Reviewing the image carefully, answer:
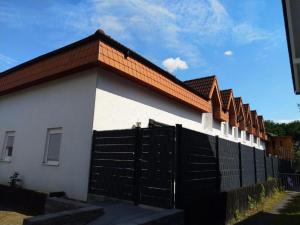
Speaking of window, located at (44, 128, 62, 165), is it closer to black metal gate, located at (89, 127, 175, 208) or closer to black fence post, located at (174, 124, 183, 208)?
black metal gate, located at (89, 127, 175, 208)

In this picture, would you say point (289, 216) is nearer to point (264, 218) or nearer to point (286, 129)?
point (264, 218)

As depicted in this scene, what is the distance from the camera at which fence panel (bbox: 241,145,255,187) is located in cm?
1106

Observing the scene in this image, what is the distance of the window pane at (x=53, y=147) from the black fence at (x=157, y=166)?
73.9 inches

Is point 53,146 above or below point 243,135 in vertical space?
below

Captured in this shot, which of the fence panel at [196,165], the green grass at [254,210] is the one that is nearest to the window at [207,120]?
the green grass at [254,210]

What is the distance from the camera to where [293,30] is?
21.7ft

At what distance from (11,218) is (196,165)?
16.8 feet

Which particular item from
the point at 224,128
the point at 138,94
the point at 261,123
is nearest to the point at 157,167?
the point at 138,94

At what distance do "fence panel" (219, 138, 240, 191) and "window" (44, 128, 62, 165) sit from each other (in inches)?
211

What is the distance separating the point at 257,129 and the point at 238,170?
2378 centimetres

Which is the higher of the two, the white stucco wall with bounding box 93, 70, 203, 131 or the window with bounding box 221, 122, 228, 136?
the window with bounding box 221, 122, 228, 136

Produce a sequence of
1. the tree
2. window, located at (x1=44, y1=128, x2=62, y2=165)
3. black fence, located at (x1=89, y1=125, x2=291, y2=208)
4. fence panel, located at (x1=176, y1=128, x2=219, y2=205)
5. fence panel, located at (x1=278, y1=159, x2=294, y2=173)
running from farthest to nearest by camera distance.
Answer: the tree
fence panel, located at (x1=278, y1=159, x2=294, y2=173)
window, located at (x1=44, y1=128, x2=62, y2=165)
fence panel, located at (x1=176, y1=128, x2=219, y2=205)
black fence, located at (x1=89, y1=125, x2=291, y2=208)

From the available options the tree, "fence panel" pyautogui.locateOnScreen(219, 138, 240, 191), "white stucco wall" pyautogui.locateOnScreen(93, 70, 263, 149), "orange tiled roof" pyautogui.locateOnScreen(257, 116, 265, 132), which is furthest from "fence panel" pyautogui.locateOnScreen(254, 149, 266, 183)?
the tree

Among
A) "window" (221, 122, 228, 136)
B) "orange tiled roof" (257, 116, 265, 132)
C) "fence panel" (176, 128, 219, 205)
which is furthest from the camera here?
"orange tiled roof" (257, 116, 265, 132)
